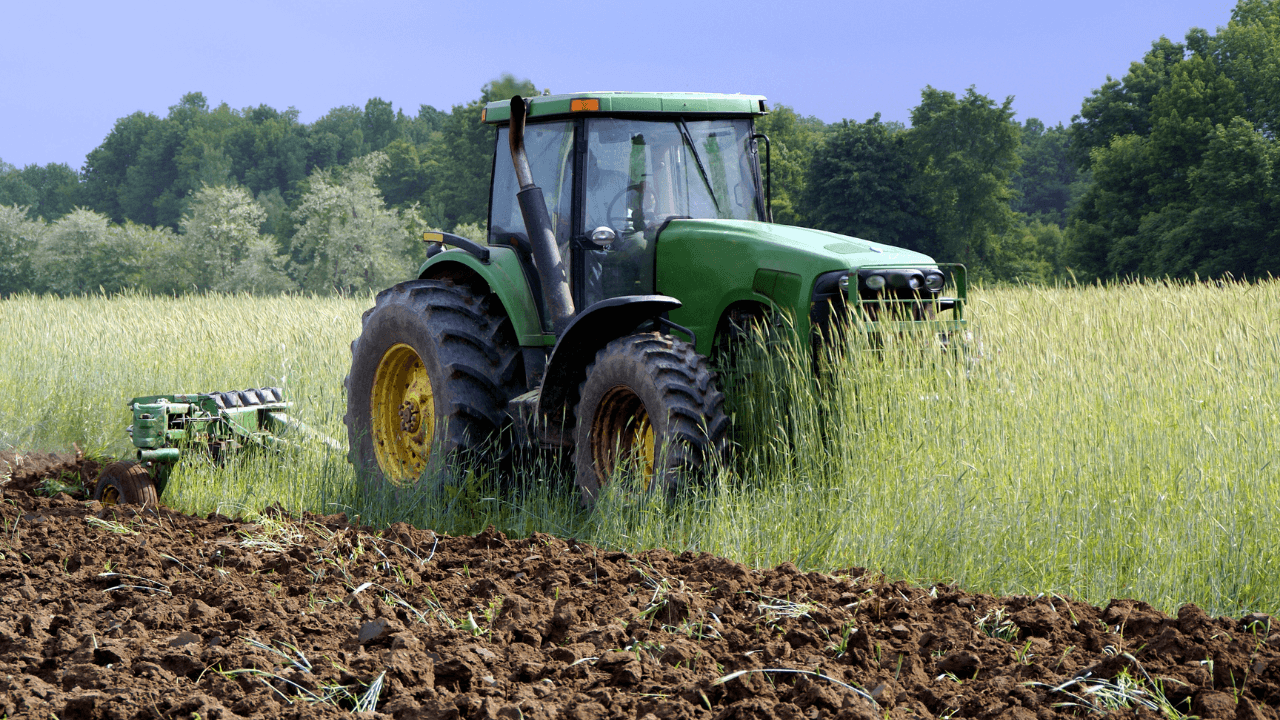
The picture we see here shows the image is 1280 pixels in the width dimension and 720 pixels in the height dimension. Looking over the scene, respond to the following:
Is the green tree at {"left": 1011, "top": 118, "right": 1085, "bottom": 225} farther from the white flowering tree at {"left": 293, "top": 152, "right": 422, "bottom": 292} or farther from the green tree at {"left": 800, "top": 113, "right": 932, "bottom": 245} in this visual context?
the white flowering tree at {"left": 293, "top": 152, "right": 422, "bottom": 292}

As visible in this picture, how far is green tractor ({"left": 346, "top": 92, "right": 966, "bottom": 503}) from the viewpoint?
564 centimetres

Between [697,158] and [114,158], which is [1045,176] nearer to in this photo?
[114,158]

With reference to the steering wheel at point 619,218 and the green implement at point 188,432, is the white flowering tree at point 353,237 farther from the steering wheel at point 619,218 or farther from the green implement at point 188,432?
the steering wheel at point 619,218

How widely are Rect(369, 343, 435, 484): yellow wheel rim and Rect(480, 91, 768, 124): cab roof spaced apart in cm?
183

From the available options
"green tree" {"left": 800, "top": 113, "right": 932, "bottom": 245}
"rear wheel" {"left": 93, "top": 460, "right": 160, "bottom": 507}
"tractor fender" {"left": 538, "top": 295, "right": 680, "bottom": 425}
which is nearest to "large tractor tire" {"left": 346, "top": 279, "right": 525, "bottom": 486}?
"tractor fender" {"left": 538, "top": 295, "right": 680, "bottom": 425}

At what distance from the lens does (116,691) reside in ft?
10.7

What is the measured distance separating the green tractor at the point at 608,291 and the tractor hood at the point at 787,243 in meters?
0.01

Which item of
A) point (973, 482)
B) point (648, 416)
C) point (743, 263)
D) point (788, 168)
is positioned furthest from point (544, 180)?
point (788, 168)

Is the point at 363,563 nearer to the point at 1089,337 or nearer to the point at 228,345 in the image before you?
the point at 1089,337

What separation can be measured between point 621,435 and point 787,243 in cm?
142

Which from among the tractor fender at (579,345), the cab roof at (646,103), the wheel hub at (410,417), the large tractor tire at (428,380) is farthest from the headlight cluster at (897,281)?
the wheel hub at (410,417)

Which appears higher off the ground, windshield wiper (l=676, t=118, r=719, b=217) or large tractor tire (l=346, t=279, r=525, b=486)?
windshield wiper (l=676, t=118, r=719, b=217)

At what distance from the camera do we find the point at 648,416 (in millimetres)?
5316

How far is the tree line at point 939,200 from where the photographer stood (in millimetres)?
36000
